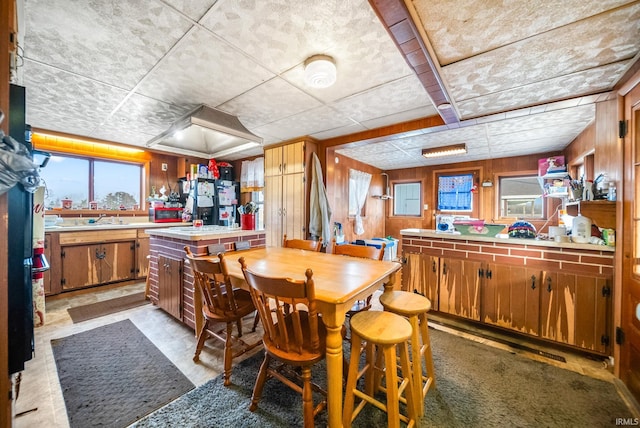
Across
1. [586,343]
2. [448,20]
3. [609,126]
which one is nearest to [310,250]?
[448,20]

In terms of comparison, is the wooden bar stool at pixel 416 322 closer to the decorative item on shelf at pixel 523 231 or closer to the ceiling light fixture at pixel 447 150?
the decorative item on shelf at pixel 523 231

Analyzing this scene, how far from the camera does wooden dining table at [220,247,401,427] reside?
114cm

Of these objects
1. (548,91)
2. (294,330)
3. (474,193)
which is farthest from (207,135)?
(474,193)

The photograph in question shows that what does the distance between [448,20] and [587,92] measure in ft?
5.48

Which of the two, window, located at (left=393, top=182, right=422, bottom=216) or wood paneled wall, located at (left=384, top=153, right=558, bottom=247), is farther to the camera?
window, located at (left=393, top=182, right=422, bottom=216)

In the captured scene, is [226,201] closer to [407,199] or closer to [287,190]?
[287,190]

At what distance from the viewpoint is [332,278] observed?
1.43 m

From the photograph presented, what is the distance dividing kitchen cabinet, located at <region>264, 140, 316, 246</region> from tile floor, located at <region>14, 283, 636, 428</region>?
162 centimetres

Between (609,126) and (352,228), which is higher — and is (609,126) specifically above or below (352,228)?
above

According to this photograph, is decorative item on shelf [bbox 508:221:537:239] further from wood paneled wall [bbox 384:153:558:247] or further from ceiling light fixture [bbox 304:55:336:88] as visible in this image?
wood paneled wall [bbox 384:153:558:247]

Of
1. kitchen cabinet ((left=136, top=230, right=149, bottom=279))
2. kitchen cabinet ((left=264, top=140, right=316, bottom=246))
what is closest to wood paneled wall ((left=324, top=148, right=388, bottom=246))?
kitchen cabinet ((left=264, top=140, right=316, bottom=246))

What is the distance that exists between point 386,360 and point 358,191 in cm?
424

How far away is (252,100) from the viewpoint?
2.42 m

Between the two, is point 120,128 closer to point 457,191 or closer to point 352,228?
point 352,228
